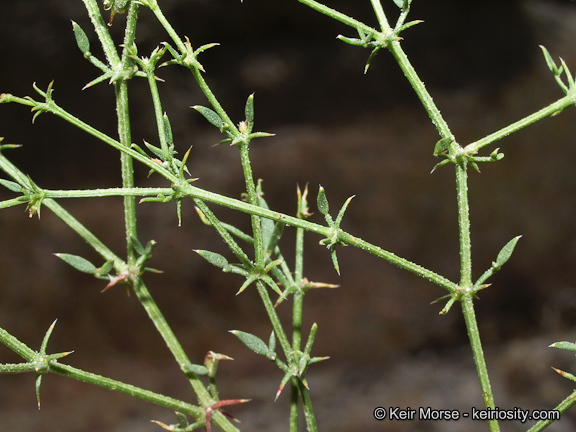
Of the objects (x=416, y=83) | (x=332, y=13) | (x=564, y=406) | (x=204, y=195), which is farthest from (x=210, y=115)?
(x=564, y=406)

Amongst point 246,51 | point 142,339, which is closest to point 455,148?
point 246,51

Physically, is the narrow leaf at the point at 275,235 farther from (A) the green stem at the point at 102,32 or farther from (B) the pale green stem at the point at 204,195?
(A) the green stem at the point at 102,32

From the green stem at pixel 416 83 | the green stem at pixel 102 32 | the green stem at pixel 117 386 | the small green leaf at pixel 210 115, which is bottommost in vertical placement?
the green stem at pixel 117 386

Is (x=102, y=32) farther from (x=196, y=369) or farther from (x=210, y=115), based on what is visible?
(x=196, y=369)

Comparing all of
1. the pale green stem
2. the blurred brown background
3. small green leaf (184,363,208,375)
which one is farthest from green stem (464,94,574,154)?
the blurred brown background

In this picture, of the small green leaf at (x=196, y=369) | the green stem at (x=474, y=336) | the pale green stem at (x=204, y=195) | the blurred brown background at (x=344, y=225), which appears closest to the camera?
the pale green stem at (x=204, y=195)

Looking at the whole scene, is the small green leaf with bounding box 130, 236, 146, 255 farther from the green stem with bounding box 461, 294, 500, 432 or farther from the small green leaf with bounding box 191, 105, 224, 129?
the green stem with bounding box 461, 294, 500, 432

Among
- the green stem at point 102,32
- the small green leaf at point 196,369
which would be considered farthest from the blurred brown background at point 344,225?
the small green leaf at point 196,369

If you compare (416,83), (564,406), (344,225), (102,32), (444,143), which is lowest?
(564,406)
